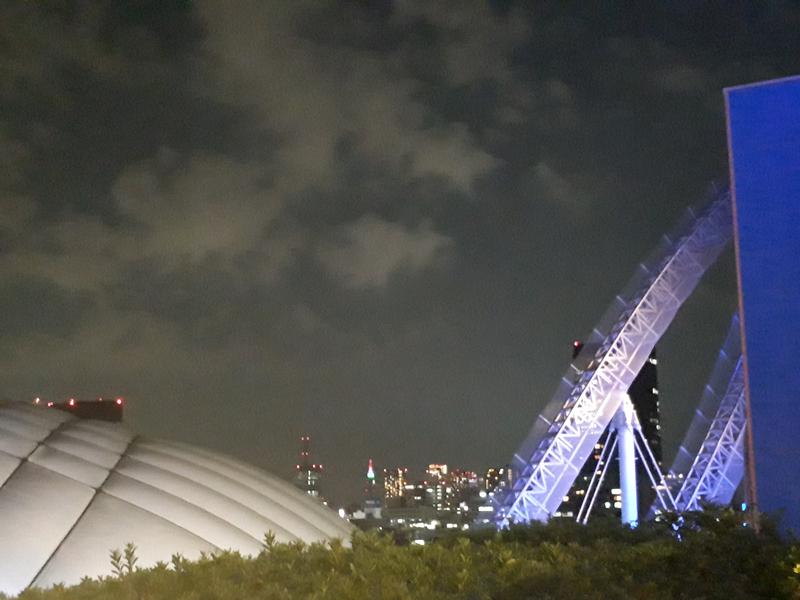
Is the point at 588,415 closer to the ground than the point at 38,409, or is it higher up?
higher up

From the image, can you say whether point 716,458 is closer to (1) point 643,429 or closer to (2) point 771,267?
(2) point 771,267

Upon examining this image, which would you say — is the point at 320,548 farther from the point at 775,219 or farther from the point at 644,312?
the point at 644,312

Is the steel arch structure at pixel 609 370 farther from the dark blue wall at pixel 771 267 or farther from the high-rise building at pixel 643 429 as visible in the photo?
the high-rise building at pixel 643 429

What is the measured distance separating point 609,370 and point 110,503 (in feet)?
101

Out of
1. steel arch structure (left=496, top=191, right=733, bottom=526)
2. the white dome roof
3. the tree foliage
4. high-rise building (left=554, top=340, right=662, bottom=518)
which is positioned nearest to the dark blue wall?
the tree foliage

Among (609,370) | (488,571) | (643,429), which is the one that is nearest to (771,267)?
(488,571)

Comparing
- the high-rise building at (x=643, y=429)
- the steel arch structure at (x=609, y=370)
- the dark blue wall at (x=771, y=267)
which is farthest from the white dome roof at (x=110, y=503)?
the high-rise building at (x=643, y=429)

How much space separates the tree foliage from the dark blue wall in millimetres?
5631

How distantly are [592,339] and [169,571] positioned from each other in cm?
3378

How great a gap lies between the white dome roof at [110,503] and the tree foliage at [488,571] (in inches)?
38.9

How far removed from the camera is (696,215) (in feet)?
124

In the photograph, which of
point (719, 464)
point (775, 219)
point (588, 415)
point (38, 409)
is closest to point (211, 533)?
point (38, 409)

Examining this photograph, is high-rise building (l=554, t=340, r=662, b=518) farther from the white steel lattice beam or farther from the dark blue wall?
the dark blue wall

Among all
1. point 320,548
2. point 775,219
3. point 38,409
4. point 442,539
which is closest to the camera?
point 320,548
